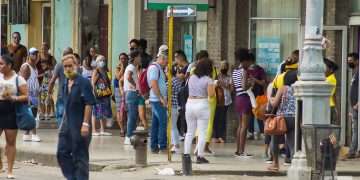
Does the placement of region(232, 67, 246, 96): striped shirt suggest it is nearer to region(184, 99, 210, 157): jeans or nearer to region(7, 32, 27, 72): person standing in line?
region(184, 99, 210, 157): jeans

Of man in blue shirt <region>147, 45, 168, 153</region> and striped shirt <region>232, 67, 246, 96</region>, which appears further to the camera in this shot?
striped shirt <region>232, 67, 246, 96</region>

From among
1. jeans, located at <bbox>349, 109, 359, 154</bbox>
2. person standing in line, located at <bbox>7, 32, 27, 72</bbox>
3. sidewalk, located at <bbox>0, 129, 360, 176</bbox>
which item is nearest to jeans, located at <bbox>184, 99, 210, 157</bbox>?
sidewalk, located at <bbox>0, 129, 360, 176</bbox>

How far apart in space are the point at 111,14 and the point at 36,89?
15.5 feet

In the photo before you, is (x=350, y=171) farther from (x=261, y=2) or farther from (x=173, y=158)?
(x=261, y=2)

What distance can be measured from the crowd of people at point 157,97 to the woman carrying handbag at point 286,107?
0.05 feet

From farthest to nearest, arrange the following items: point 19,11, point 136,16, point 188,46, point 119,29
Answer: point 19,11 → point 119,29 → point 136,16 → point 188,46

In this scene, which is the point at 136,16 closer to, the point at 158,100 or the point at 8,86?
the point at 158,100

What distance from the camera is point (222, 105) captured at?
70.2 ft

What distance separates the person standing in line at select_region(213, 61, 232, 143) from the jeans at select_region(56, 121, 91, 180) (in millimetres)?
7643

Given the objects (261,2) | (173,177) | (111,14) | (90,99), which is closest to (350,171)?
(173,177)

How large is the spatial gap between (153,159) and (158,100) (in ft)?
3.93

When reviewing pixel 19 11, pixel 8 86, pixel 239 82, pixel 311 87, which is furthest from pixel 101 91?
pixel 311 87

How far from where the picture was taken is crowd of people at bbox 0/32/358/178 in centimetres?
1391

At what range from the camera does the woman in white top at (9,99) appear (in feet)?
52.9
